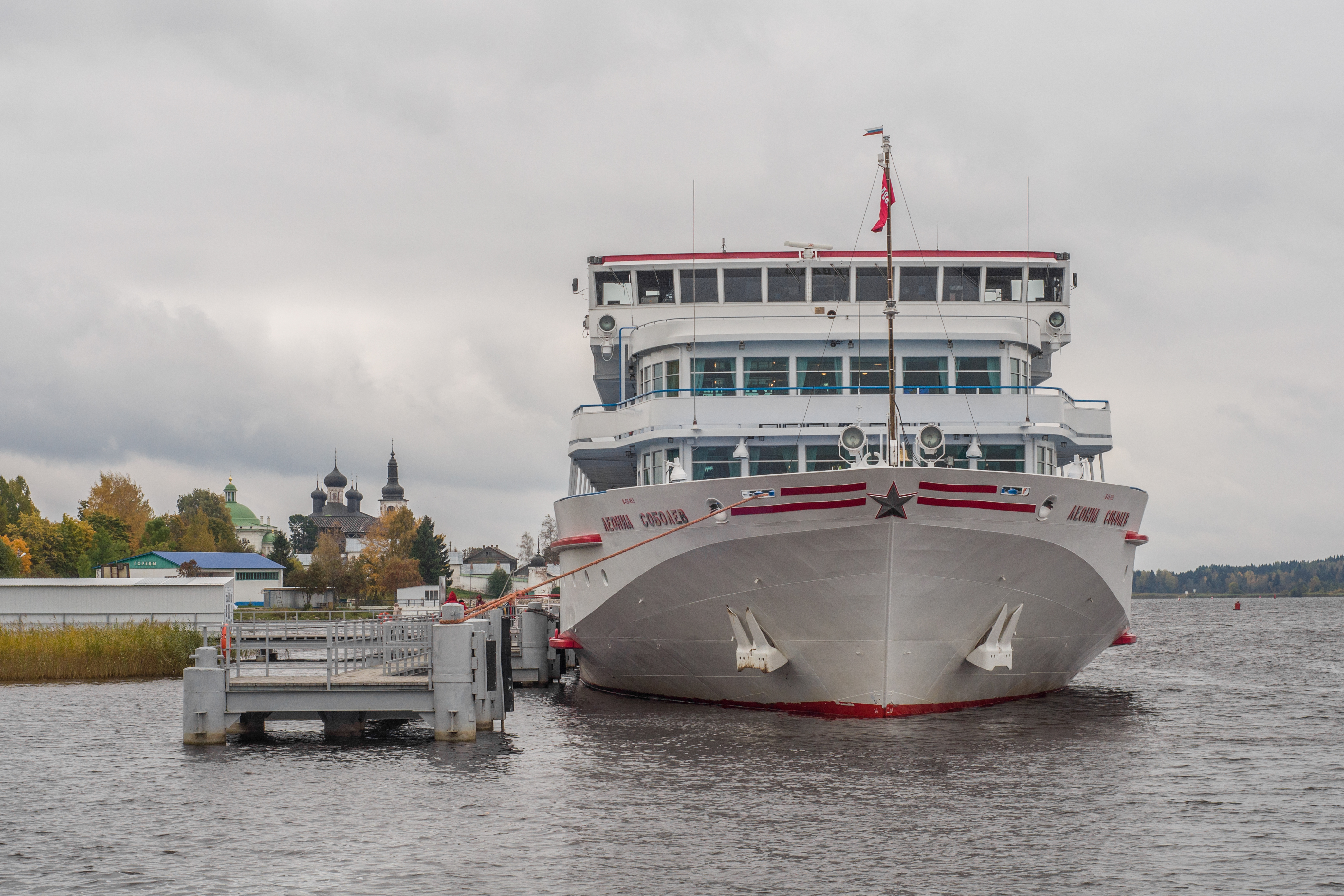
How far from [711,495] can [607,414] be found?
6148mm

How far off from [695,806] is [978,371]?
38.0ft

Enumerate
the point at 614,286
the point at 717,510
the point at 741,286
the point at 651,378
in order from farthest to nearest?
the point at 614,286, the point at 741,286, the point at 651,378, the point at 717,510

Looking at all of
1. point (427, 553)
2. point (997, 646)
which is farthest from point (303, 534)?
point (997, 646)

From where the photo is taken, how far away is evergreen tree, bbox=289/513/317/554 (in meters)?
186

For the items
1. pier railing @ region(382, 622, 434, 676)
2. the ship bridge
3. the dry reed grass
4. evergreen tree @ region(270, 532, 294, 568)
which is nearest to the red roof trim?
the ship bridge

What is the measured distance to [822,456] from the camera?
73.0 ft

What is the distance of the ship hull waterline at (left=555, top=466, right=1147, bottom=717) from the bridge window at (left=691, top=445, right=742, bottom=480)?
6.21 feet

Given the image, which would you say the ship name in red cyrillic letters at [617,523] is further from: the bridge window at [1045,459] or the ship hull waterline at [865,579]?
the bridge window at [1045,459]

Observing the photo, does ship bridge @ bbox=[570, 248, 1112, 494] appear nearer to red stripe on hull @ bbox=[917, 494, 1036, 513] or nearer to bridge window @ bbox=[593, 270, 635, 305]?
bridge window @ bbox=[593, 270, 635, 305]

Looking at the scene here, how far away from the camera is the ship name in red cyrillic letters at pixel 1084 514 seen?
19453mm

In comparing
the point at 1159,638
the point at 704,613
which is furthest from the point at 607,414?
the point at 1159,638

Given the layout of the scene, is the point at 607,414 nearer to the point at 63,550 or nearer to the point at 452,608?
the point at 452,608

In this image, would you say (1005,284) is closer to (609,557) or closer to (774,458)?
(774,458)

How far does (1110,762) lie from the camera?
1767 centimetres
